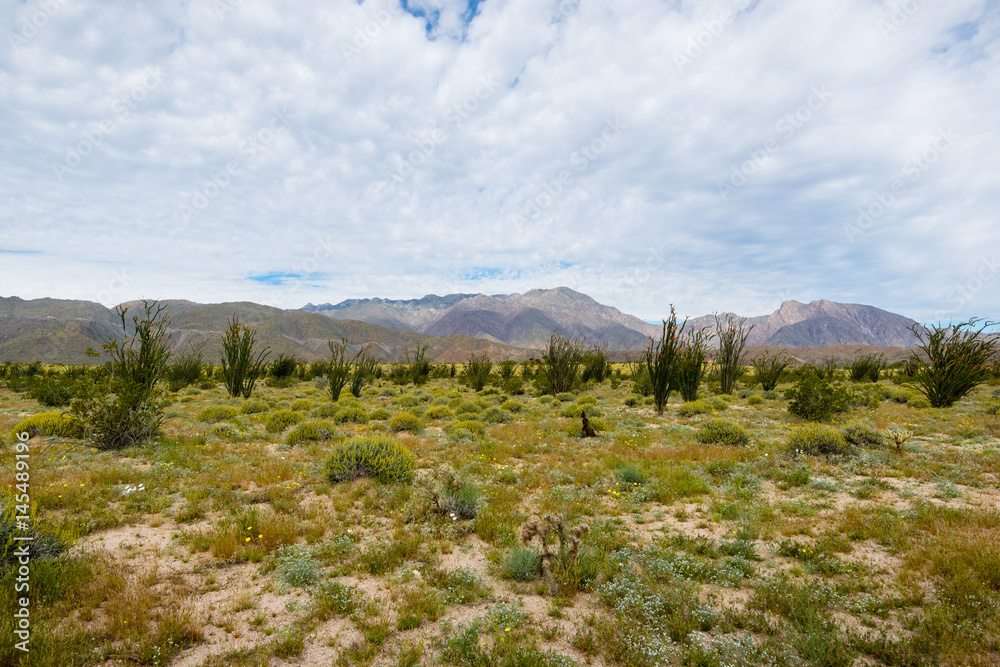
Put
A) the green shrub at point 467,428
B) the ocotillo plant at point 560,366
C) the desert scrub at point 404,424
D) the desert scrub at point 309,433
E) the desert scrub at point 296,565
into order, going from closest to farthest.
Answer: the desert scrub at point 296,565
the desert scrub at point 309,433
the green shrub at point 467,428
the desert scrub at point 404,424
the ocotillo plant at point 560,366

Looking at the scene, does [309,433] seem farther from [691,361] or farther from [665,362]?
[691,361]

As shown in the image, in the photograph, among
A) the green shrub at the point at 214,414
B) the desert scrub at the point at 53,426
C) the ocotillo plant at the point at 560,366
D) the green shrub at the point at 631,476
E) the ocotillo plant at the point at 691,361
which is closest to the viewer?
the green shrub at the point at 631,476

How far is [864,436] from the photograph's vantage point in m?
11.0

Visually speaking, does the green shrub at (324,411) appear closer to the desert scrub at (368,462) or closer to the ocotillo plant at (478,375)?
the desert scrub at (368,462)

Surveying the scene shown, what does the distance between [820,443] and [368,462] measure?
11.0m

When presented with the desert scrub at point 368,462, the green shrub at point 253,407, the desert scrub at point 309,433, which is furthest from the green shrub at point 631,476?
the green shrub at point 253,407

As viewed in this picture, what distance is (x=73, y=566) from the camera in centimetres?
464

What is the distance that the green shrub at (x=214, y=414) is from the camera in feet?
47.8

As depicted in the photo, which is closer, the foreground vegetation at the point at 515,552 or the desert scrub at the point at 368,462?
the foreground vegetation at the point at 515,552

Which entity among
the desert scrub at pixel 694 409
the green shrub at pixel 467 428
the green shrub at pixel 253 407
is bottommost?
Answer: the green shrub at pixel 253 407

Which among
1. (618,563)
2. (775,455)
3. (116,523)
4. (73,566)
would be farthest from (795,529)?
(116,523)

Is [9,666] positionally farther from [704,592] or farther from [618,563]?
[704,592]

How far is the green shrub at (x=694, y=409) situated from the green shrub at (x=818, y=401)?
2.96 meters

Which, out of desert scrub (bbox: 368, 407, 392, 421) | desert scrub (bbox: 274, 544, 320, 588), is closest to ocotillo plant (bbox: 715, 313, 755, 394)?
desert scrub (bbox: 368, 407, 392, 421)
